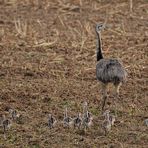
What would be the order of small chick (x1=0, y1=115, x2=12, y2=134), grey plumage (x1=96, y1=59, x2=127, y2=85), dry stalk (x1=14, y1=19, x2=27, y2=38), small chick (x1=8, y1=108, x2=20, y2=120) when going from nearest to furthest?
small chick (x1=0, y1=115, x2=12, y2=134), small chick (x1=8, y1=108, x2=20, y2=120), grey plumage (x1=96, y1=59, x2=127, y2=85), dry stalk (x1=14, y1=19, x2=27, y2=38)

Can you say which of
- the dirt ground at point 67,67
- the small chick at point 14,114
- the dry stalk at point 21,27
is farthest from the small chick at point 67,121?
the dry stalk at point 21,27

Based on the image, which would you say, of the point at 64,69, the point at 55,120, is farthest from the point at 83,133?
the point at 64,69

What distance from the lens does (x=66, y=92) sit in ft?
40.6

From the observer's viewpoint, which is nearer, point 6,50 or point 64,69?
point 64,69

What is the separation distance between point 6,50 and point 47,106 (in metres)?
3.77

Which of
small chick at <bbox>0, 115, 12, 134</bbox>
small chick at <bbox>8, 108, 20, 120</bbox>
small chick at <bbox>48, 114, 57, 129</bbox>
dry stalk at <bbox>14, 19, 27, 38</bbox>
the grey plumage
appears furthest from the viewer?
dry stalk at <bbox>14, 19, 27, 38</bbox>

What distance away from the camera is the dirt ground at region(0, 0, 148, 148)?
10.1 meters

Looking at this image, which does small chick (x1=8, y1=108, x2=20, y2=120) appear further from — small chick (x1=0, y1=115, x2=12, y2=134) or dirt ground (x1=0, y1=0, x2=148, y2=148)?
small chick (x1=0, y1=115, x2=12, y2=134)

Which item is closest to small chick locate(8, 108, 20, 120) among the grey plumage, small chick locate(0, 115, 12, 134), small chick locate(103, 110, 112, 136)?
small chick locate(0, 115, 12, 134)

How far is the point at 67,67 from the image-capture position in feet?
45.9

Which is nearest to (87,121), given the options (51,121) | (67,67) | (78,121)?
(78,121)

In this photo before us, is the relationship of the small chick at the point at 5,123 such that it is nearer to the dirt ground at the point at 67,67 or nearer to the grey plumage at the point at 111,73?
the dirt ground at the point at 67,67

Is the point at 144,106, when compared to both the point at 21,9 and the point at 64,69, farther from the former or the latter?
the point at 21,9

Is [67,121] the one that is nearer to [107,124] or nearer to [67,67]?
[107,124]
